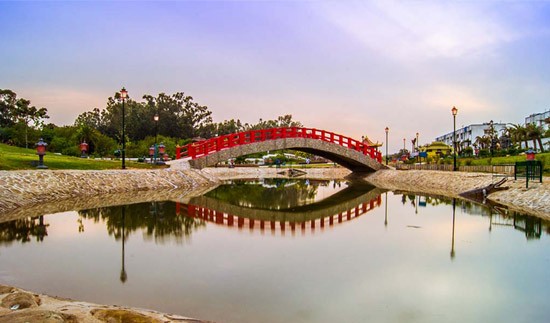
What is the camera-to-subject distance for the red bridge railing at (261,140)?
29.0 metres

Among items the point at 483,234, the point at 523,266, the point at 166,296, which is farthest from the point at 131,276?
the point at 483,234

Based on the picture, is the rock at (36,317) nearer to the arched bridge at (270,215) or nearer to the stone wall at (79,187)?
the arched bridge at (270,215)

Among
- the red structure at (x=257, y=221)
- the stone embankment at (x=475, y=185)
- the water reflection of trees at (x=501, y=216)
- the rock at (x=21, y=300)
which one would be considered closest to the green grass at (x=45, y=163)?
the red structure at (x=257, y=221)

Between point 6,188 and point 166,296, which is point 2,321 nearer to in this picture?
point 166,296

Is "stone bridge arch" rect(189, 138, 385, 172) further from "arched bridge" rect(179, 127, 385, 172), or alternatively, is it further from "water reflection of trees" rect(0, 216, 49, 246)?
"water reflection of trees" rect(0, 216, 49, 246)

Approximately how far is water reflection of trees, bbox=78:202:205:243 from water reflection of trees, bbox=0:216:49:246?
57.5 inches

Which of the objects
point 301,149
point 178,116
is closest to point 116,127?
point 178,116

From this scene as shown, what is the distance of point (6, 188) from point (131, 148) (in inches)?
1397

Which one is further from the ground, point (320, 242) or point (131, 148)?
point (131, 148)

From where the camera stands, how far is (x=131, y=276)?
21.6ft

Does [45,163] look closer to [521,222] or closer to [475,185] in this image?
[521,222]

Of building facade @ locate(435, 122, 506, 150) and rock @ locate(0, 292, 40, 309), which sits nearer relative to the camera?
rock @ locate(0, 292, 40, 309)

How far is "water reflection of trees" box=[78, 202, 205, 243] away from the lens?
33.8ft

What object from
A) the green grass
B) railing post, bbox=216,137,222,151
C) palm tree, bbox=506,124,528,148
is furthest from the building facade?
the green grass
